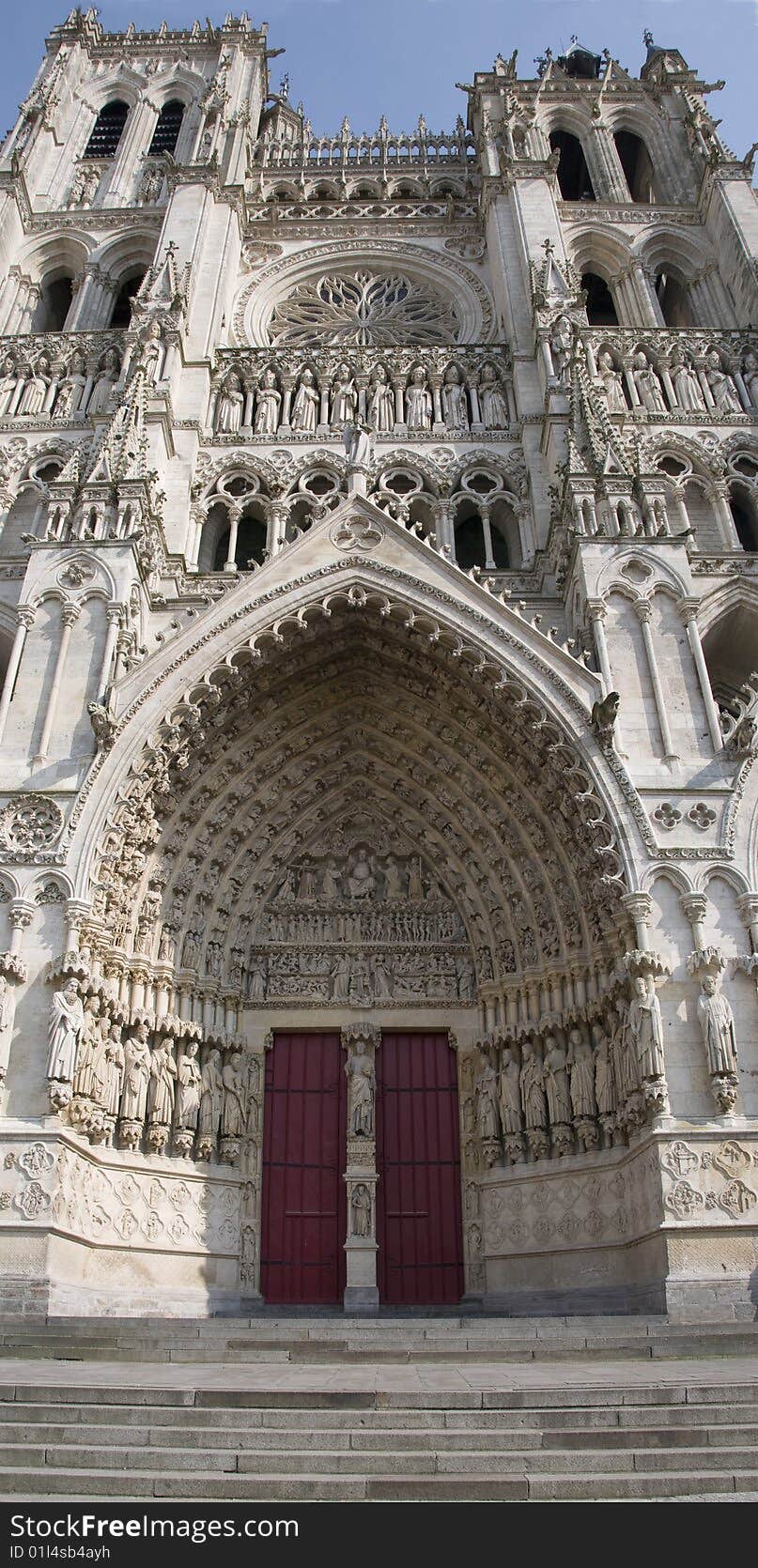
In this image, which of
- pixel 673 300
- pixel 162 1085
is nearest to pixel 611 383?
pixel 673 300

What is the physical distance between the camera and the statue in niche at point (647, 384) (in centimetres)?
1722

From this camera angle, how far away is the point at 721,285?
20.0 metres

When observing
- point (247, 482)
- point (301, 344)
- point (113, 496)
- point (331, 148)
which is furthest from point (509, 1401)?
point (331, 148)

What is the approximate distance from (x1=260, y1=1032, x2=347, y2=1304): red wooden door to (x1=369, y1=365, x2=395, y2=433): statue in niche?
33.6 feet

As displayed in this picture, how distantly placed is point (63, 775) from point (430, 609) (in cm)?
493

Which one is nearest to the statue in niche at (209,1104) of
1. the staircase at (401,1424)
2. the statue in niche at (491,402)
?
the staircase at (401,1424)

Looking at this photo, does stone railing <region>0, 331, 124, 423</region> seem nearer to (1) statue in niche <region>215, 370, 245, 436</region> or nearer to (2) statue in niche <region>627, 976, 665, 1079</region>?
(1) statue in niche <region>215, 370, 245, 436</region>

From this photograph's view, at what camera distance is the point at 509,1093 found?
1182 centimetres

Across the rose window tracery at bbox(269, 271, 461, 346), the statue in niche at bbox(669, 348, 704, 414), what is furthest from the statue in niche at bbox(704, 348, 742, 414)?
the rose window tracery at bbox(269, 271, 461, 346)

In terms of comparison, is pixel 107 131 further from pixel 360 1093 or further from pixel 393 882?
pixel 360 1093

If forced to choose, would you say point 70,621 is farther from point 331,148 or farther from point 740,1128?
point 331,148

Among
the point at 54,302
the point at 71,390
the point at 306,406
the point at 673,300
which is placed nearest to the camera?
the point at 306,406

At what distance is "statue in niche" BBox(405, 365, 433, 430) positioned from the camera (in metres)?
17.3

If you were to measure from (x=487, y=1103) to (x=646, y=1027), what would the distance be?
9.44ft
